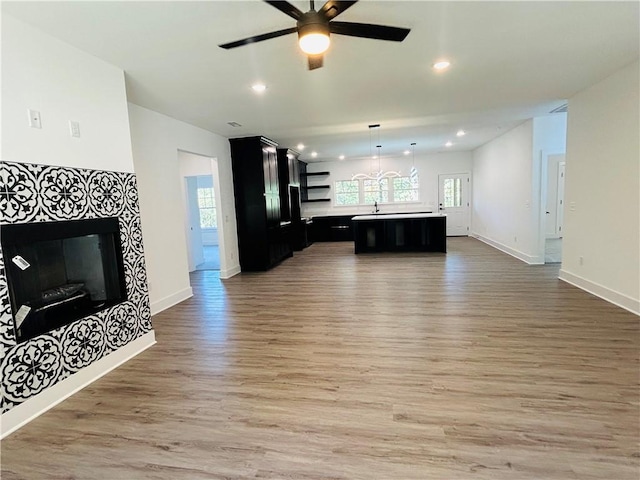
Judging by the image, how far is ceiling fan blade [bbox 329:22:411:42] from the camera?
2012 mm

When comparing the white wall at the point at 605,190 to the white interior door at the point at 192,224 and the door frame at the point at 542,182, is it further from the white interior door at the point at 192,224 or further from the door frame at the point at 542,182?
the white interior door at the point at 192,224

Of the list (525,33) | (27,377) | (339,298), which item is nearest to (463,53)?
(525,33)

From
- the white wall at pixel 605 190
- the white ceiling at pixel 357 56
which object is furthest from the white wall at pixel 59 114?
the white wall at pixel 605 190

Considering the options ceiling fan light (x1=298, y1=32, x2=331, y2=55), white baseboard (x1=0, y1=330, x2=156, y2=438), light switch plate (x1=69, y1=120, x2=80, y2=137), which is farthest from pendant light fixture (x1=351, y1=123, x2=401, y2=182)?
white baseboard (x1=0, y1=330, x2=156, y2=438)

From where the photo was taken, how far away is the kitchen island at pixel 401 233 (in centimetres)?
765

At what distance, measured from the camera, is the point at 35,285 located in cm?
228

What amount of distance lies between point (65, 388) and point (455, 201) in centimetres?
1052

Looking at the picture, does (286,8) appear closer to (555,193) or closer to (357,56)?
(357,56)

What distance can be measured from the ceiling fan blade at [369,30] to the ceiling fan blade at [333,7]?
92 mm

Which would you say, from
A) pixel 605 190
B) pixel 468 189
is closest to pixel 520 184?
pixel 605 190

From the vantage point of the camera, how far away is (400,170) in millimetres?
10648

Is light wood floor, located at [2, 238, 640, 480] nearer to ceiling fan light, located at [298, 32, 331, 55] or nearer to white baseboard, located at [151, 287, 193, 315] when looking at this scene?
white baseboard, located at [151, 287, 193, 315]

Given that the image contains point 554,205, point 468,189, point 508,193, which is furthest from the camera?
point 468,189

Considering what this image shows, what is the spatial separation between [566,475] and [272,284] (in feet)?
14.6
